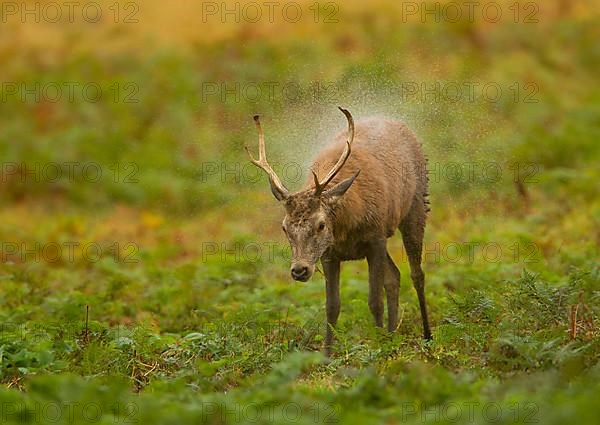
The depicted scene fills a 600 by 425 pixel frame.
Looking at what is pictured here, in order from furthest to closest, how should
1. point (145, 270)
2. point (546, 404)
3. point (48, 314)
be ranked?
1. point (145, 270)
2. point (48, 314)
3. point (546, 404)

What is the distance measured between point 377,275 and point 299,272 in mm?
1419

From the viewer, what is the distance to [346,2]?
26.0 m

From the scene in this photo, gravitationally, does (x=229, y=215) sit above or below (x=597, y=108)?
below

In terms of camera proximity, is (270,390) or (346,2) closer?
(270,390)

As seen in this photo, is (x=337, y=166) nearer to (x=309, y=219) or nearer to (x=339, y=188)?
(x=339, y=188)

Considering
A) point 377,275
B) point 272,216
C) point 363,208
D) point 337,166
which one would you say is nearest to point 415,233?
point 377,275

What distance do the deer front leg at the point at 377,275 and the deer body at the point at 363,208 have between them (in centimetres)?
1

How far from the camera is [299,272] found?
31.8 feet

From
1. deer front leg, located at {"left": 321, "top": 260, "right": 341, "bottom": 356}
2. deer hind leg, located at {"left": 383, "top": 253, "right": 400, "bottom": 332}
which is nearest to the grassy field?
deer front leg, located at {"left": 321, "top": 260, "right": 341, "bottom": 356}

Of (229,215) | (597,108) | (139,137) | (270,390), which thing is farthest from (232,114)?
(270,390)

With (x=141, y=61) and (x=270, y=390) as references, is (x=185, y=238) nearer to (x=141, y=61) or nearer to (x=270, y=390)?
(x=141, y=61)

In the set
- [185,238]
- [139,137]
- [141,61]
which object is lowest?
[185,238]

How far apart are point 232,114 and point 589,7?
10007 mm

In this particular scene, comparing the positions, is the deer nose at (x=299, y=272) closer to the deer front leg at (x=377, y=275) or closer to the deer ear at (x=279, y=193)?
the deer ear at (x=279, y=193)
